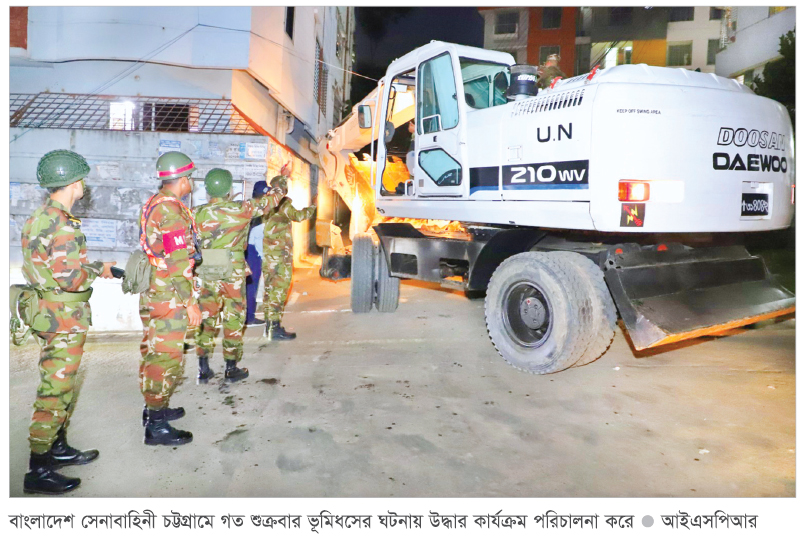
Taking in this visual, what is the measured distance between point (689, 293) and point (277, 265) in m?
4.08

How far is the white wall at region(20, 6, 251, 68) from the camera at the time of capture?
9.66 m

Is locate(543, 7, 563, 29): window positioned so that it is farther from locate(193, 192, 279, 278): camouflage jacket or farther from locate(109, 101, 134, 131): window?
locate(193, 192, 279, 278): camouflage jacket

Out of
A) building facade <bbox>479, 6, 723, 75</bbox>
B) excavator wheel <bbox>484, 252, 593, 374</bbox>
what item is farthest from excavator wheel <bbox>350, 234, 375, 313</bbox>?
building facade <bbox>479, 6, 723, 75</bbox>

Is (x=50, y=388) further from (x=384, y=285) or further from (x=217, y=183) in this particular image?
(x=384, y=285)

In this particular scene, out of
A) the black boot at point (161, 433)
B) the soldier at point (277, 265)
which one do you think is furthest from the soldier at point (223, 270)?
the soldier at point (277, 265)

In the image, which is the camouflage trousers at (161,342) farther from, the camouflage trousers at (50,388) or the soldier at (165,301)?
the camouflage trousers at (50,388)

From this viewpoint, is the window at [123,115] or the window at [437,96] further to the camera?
the window at [123,115]

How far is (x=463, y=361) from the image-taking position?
5379 mm

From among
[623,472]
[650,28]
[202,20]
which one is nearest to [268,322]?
[623,472]

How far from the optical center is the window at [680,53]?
1287 inches

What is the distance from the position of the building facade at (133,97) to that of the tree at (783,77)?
12.0 metres

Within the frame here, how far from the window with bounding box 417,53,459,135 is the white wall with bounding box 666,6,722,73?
106ft

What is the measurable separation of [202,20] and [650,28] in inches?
1234

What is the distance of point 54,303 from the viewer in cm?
310
